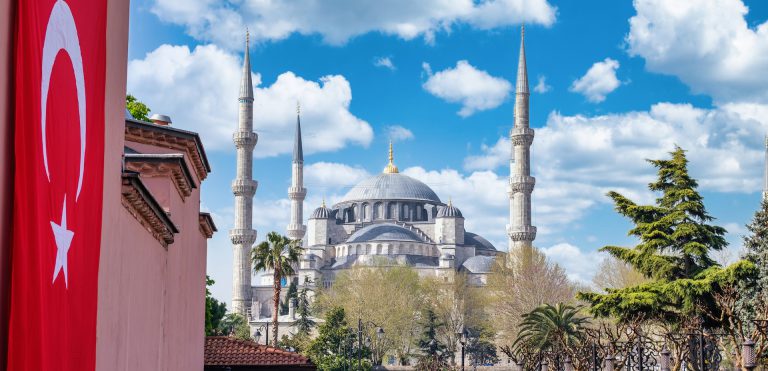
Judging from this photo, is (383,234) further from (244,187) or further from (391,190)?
(244,187)

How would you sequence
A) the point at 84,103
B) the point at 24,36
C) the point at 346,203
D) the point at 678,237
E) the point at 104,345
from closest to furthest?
the point at 24,36 → the point at 84,103 → the point at 104,345 → the point at 678,237 → the point at 346,203

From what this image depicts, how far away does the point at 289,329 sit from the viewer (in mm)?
90438

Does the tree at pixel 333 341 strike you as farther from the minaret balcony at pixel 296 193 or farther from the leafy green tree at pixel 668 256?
the minaret balcony at pixel 296 193

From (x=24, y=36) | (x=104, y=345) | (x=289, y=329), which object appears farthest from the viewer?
(x=289, y=329)

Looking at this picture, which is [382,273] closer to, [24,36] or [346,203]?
[346,203]

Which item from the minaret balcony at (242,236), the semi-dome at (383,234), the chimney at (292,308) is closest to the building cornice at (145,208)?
the minaret balcony at (242,236)

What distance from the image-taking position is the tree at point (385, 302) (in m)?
66.6

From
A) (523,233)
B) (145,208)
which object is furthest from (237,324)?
(145,208)

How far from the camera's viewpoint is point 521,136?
76688 mm

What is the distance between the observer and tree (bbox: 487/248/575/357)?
61.9 meters

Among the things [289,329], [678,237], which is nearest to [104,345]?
[678,237]

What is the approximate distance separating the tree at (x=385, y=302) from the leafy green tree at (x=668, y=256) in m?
31.4

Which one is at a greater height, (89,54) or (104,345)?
(89,54)

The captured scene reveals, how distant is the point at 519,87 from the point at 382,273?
16.5 meters
